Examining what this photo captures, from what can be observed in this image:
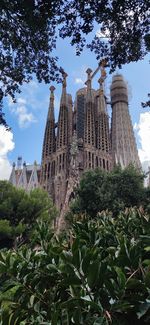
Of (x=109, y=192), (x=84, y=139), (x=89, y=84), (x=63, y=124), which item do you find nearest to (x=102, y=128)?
(x=84, y=139)

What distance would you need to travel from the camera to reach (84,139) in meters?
51.4

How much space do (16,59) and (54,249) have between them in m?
4.63

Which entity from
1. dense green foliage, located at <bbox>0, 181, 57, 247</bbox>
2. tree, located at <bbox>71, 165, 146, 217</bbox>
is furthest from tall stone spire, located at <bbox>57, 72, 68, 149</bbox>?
dense green foliage, located at <bbox>0, 181, 57, 247</bbox>

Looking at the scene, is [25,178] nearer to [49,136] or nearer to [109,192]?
[49,136]

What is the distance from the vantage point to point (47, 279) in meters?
3.19

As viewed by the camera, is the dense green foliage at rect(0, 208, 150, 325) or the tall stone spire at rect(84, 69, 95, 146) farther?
the tall stone spire at rect(84, 69, 95, 146)

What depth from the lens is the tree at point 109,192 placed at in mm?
20891

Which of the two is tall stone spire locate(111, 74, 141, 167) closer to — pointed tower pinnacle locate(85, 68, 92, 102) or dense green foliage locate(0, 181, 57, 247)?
pointed tower pinnacle locate(85, 68, 92, 102)

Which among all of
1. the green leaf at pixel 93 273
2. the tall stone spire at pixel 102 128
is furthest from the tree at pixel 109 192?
the tall stone spire at pixel 102 128

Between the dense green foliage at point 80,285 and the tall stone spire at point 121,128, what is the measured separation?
163 feet

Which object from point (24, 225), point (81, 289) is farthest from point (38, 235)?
point (24, 225)

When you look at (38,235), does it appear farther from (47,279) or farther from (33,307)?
(33,307)

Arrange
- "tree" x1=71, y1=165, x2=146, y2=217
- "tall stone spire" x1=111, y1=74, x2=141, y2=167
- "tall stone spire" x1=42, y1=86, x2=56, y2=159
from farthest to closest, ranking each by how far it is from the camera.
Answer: "tall stone spire" x1=111, y1=74, x2=141, y2=167 < "tall stone spire" x1=42, y1=86, x2=56, y2=159 < "tree" x1=71, y1=165, x2=146, y2=217

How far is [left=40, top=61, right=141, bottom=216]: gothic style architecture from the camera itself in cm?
4838
